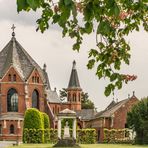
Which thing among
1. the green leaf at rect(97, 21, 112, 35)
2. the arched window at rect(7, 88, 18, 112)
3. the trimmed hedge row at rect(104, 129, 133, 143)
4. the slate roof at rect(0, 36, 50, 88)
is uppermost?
the slate roof at rect(0, 36, 50, 88)

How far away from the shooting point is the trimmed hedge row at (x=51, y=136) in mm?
70438

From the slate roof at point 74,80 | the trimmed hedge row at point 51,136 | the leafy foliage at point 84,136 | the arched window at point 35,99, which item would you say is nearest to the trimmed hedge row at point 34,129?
the trimmed hedge row at point 51,136

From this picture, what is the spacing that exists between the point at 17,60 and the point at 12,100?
7.06 m

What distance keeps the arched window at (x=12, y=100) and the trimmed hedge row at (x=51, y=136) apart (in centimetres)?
1455

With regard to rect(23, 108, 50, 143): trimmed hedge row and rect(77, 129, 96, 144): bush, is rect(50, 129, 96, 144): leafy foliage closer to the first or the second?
rect(77, 129, 96, 144): bush

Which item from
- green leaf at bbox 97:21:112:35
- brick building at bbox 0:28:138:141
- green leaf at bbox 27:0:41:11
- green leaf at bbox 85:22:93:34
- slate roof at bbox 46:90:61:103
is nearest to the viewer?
green leaf at bbox 27:0:41:11

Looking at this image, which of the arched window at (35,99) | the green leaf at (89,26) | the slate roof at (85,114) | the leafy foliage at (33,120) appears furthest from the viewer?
the slate roof at (85,114)

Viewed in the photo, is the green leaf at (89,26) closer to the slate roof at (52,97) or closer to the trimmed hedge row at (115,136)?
the trimmed hedge row at (115,136)

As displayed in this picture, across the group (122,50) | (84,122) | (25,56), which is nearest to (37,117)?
(25,56)

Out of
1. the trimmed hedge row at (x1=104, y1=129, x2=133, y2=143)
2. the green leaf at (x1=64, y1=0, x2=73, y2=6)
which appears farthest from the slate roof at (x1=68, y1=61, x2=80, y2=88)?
the green leaf at (x1=64, y1=0, x2=73, y2=6)

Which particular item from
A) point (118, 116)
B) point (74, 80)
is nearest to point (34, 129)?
point (118, 116)

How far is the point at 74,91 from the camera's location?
11625 cm

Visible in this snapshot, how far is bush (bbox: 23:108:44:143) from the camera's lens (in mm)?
70375

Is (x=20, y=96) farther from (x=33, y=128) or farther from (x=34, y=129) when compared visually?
(x=34, y=129)
